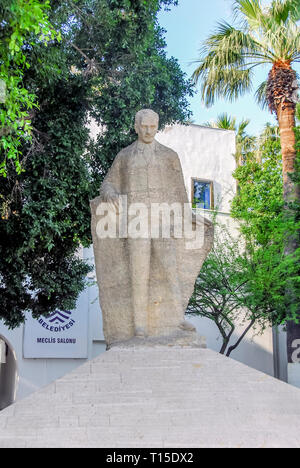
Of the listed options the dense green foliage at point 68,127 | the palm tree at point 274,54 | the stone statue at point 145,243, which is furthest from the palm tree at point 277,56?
the stone statue at point 145,243

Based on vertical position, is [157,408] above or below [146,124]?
below

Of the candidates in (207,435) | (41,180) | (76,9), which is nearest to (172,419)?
(207,435)

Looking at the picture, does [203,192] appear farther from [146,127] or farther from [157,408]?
[157,408]

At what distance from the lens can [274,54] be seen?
17.2m

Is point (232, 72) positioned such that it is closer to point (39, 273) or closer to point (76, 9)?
point (76, 9)

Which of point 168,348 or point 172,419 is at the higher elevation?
point 168,348

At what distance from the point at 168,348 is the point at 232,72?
14.1 metres

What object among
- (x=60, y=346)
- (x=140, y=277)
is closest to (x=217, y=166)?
(x=60, y=346)

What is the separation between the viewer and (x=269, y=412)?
4883 millimetres

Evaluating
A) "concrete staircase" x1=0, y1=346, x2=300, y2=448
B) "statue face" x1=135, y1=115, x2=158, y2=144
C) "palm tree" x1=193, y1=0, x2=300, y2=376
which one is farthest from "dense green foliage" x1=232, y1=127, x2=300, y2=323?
"concrete staircase" x1=0, y1=346, x2=300, y2=448

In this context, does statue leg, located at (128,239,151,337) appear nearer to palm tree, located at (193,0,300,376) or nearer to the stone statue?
the stone statue

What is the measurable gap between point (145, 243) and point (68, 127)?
19.2ft

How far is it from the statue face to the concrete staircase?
2397 mm
